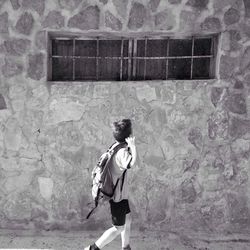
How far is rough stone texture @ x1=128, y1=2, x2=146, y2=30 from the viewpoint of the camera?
15.2ft

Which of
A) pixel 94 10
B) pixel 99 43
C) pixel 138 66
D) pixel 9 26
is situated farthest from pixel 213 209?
pixel 9 26

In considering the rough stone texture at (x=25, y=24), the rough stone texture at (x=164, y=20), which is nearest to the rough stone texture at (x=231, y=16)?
the rough stone texture at (x=164, y=20)

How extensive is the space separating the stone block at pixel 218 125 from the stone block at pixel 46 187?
1.97 metres

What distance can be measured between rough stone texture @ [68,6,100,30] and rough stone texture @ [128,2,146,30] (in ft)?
1.21

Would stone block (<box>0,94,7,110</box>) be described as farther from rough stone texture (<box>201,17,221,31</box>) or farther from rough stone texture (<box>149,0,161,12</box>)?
rough stone texture (<box>201,17,221,31</box>)

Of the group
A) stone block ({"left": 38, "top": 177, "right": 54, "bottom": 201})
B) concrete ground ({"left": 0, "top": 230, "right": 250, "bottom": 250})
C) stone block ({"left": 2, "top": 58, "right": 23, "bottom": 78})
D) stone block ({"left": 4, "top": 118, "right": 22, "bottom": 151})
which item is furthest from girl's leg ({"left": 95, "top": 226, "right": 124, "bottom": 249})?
stone block ({"left": 2, "top": 58, "right": 23, "bottom": 78})

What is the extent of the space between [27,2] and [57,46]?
58 cm

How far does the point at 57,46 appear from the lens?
484 cm

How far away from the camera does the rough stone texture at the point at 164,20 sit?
15.4ft

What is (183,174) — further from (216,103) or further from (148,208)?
(216,103)

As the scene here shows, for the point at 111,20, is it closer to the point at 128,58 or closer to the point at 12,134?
the point at 128,58

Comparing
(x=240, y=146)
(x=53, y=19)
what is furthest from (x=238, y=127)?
(x=53, y=19)

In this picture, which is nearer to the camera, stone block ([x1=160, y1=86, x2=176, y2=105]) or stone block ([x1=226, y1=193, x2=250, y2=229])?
stone block ([x1=160, y1=86, x2=176, y2=105])

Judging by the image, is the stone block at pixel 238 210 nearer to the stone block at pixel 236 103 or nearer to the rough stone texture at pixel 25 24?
the stone block at pixel 236 103
